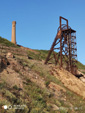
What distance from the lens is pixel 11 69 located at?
14.5 meters

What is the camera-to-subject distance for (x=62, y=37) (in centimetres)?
2423

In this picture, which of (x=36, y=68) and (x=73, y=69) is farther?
(x=73, y=69)

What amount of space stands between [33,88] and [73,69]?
490 inches

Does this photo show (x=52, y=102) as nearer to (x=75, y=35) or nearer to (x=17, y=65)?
(x=17, y=65)

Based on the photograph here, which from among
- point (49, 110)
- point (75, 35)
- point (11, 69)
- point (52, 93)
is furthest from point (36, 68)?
point (75, 35)

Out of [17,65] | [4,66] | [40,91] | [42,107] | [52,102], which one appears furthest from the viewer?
[17,65]

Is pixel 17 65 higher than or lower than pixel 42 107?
higher

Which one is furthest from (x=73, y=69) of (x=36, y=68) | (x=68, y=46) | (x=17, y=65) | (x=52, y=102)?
(x=52, y=102)

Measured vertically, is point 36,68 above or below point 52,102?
above

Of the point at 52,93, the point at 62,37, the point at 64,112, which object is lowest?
the point at 64,112

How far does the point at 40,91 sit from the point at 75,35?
1456 cm

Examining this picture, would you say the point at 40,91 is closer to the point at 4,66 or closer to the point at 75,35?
the point at 4,66

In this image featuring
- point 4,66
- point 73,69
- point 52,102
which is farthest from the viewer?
point 73,69

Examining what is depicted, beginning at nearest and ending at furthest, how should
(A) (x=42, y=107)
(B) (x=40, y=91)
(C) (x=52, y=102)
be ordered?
1. (A) (x=42, y=107)
2. (C) (x=52, y=102)
3. (B) (x=40, y=91)
